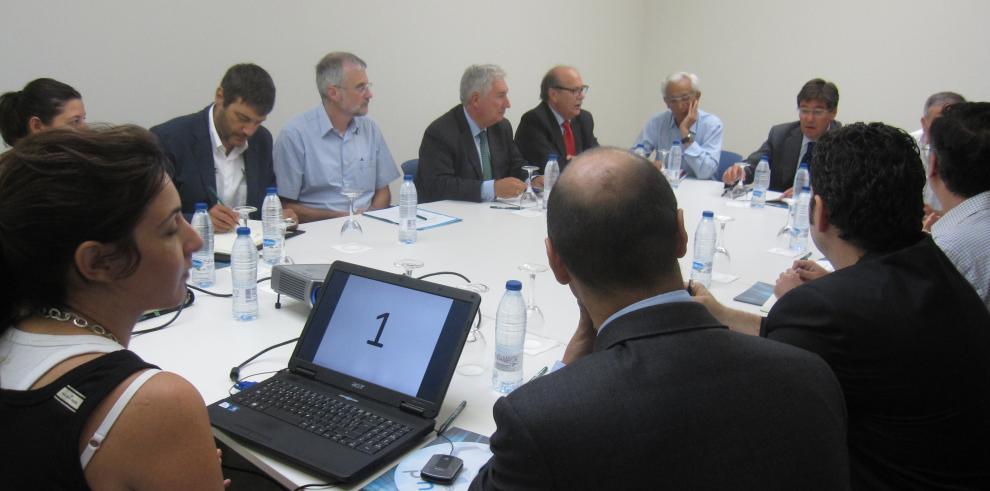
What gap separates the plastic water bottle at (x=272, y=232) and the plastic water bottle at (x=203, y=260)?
216mm

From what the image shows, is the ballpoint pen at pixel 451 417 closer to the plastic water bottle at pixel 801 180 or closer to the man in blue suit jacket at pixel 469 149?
the man in blue suit jacket at pixel 469 149

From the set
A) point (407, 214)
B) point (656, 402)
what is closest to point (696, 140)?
point (407, 214)

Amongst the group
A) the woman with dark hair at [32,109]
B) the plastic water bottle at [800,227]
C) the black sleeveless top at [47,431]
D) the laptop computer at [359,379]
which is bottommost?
the plastic water bottle at [800,227]

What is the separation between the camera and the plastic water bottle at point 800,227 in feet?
10.6

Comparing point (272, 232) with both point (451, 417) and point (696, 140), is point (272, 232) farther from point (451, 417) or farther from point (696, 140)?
point (696, 140)

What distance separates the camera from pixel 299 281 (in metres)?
2.18

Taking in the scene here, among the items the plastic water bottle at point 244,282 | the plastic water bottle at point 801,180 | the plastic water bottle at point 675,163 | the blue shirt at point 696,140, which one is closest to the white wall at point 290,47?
the blue shirt at point 696,140

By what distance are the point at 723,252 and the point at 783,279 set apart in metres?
0.56

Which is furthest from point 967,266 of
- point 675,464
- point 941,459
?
point 675,464

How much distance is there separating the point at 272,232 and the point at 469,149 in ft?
5.85

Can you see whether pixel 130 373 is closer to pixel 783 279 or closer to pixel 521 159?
pixel 783 279

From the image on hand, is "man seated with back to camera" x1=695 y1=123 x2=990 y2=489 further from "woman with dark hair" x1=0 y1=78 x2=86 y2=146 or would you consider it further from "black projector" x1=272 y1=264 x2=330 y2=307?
"woman with dark hair" x1=0 y1=78 x2=86 y2=146

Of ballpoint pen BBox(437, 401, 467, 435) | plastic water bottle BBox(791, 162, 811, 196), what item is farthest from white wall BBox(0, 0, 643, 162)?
ballpoint pen BBox(437, 401, 467, 435)

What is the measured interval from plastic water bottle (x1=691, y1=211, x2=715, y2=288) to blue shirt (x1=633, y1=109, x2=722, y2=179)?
234cm
